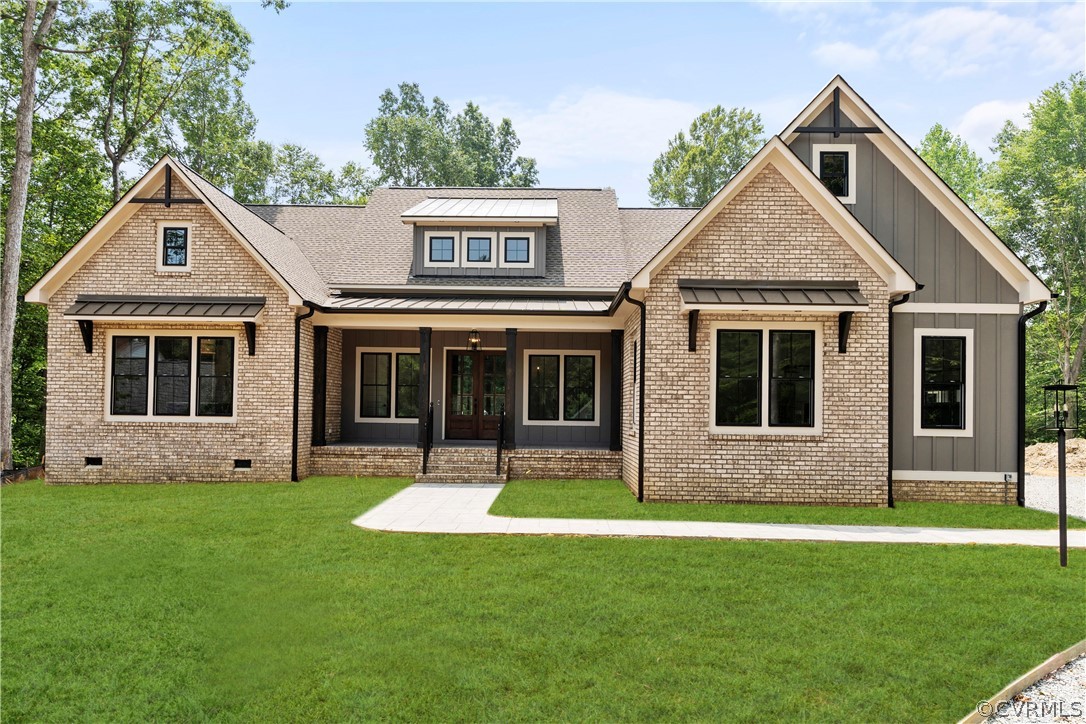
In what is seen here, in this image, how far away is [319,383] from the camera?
14.3m

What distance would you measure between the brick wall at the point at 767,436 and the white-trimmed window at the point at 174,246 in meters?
8.92

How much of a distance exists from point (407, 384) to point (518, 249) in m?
4.17

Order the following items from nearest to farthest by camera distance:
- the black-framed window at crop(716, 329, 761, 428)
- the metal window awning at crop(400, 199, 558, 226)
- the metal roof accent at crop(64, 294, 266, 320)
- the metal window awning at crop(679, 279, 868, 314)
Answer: the metal window awning at crop(679, 279, 868, 314) < the black-framed window at crop(716, 329, 761, 428) < the metal roof accent at crop(64, 294, 266, 320) < the metal window awning at crop(400, 199, 558, 226)

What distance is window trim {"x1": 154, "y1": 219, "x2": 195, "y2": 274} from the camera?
13148mm

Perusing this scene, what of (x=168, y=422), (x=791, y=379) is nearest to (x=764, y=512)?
(x=791, y=379)

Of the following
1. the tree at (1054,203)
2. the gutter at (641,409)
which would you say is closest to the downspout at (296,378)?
the gutter at (641,409)

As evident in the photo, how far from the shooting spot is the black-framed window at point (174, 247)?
13250 mm

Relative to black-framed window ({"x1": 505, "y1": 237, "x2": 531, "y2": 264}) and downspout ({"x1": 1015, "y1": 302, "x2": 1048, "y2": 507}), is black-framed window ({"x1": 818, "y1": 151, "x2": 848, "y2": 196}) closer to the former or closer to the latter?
downspout ({"x1": 1015, "y1": 302, "x2": 1048, "y2": 507})

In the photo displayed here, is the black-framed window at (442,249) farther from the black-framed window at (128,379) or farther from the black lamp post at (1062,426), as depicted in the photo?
the black lamp post at (1062,426)

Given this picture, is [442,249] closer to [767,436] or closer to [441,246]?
A: [441,246]

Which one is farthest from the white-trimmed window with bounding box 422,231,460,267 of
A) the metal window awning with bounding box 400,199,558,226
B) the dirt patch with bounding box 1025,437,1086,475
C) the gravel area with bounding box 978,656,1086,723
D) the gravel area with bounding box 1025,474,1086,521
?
the dirt patch with bounding box 1025,437,1086,475

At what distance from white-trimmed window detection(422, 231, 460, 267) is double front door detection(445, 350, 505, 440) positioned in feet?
7.48

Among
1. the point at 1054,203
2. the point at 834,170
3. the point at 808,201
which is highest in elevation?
the point at 1054,203

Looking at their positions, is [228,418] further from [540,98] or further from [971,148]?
[971,148]
